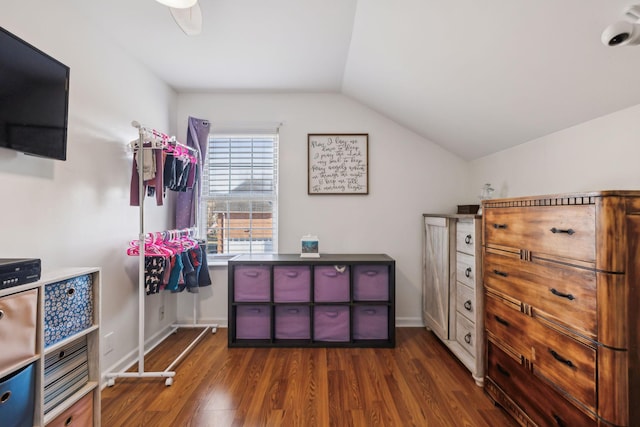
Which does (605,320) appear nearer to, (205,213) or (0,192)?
(0,192)

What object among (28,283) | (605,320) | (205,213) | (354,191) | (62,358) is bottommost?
(62,358)

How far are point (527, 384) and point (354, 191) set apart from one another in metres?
2.10

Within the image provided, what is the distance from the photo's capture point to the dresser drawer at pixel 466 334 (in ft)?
7.02

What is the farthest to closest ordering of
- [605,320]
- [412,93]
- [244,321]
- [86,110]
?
[244,321], [412,93], [86,110], [605,320]

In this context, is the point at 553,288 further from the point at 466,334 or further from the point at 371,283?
the point at 371,283

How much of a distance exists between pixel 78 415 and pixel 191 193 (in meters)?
1.88

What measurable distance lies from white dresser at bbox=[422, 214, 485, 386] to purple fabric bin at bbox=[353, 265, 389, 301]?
1.73 feet

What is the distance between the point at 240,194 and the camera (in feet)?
10.5

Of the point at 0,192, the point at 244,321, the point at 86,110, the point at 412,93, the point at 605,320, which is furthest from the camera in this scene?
the point at 244,321

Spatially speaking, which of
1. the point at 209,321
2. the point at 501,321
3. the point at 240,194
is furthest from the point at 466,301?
the point at 209,321

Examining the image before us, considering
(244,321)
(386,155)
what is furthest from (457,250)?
(244,321)

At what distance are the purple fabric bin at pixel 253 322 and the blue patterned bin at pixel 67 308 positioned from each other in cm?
127

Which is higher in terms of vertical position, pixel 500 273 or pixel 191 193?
pixel 191 193

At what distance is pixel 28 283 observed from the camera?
3.89ft
